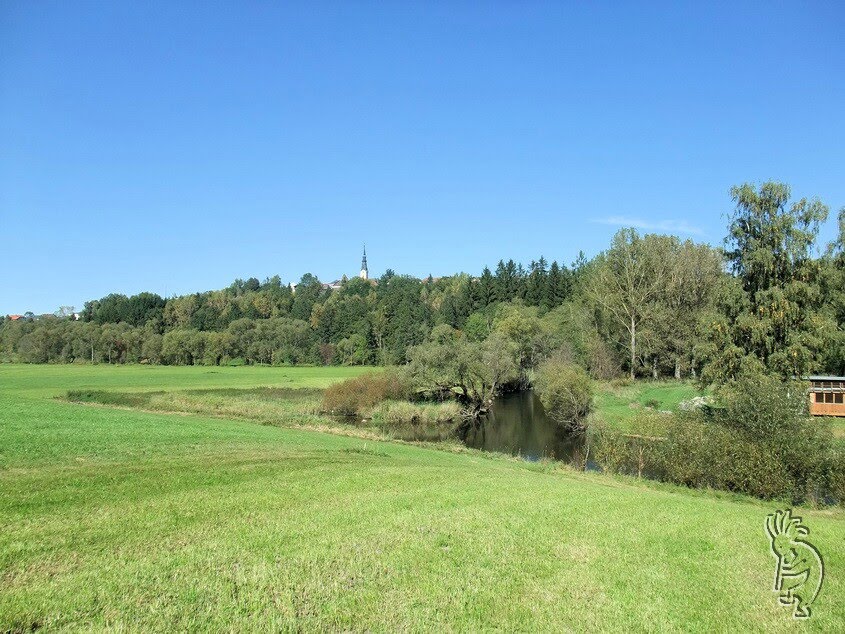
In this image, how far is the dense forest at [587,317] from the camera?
40125mm

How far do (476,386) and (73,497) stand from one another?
5620cm

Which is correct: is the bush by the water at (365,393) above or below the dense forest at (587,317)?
below

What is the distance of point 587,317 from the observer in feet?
279

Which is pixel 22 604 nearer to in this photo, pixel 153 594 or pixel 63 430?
pixel 153 594

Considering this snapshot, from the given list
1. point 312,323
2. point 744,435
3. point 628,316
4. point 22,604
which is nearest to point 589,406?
point 744,435

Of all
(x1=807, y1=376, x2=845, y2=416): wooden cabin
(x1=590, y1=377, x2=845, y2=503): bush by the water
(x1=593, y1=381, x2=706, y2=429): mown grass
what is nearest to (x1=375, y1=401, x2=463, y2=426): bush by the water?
(x1=593, y1=381, x2=706, y2=429): mown grass

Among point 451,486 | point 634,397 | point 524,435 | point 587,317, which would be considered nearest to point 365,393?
point 524,435

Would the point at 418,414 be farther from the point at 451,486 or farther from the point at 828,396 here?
the point at 451,486

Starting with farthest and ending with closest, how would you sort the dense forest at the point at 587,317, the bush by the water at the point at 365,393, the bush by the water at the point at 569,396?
the bush by the water at the point at 365,393
the bush by the water at the point at 569,396
the dense forest at the point at 587,317

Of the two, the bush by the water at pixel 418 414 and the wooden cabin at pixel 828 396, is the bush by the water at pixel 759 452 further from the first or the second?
the bush by the water at pixel 418 414

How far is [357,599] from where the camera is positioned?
26.9 feet

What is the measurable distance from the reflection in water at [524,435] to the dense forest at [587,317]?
34.6 ft

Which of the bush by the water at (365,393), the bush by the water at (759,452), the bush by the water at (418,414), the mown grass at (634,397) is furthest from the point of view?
the bush by the water at (365,393)

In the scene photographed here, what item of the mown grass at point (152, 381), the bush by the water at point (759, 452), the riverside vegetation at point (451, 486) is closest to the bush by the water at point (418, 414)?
the riverside vegetation at point (451, 486)
